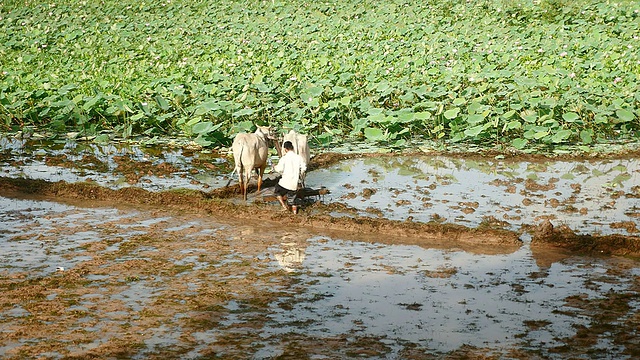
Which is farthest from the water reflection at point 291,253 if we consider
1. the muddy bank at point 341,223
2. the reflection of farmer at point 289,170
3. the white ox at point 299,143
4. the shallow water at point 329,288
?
the white ox at point 299,143

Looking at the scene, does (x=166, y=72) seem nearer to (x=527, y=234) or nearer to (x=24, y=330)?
(x=527, y=234)

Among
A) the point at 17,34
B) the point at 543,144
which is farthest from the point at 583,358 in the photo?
Result: the point at 17,34

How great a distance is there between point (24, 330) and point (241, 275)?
1.61 m

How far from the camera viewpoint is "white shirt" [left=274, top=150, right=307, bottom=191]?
794 centimetres

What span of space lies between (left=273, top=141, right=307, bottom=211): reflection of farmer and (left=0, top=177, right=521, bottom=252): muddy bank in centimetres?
19

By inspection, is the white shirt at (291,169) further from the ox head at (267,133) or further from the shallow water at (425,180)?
the ox head at (267,133)

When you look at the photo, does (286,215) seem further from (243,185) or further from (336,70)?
(336,70)

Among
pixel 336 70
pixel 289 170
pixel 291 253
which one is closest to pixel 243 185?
pixel 289 170

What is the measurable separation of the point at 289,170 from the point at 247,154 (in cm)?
52

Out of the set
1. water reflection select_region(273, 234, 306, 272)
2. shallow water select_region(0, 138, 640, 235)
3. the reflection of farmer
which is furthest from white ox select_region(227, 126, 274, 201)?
water reflection select_region(273, 234, 306, 272)

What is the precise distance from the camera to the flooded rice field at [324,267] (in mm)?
4918

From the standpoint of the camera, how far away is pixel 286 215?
7.83 metres

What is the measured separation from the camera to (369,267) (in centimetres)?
639

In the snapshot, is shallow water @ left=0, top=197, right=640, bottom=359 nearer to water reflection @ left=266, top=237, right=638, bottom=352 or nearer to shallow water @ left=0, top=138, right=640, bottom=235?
water reflection @ left=266, top=237, right=638, bottom=352
